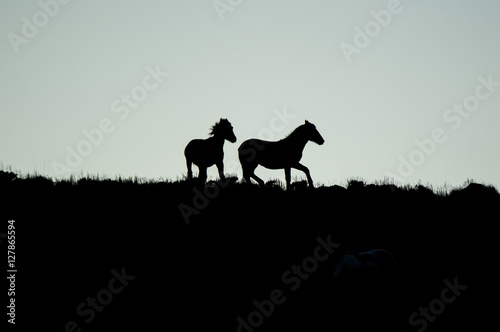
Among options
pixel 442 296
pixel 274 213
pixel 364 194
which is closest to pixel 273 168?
pixel 364 194

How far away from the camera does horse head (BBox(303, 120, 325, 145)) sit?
19000 mm

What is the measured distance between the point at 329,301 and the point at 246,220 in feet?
11.9

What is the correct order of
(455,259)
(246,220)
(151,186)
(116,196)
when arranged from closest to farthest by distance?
(455,259), (246,220), (116,196), (151,186)

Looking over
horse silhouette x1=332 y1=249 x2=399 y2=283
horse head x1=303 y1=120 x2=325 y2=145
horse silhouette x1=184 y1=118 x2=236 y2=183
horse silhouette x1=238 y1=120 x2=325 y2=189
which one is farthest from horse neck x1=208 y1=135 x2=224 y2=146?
horse silhouette x1=332 y1=249 x2=399 y2=283

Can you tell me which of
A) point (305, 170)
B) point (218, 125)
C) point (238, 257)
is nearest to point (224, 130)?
point (218, 125)

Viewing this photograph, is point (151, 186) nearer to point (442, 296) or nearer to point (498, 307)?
point (442, 296)

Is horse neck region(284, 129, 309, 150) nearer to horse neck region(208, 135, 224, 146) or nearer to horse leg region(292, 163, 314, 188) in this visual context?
horse leg region(292, 163, 314, 188)

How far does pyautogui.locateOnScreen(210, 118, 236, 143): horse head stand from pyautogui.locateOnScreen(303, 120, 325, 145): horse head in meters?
2.59

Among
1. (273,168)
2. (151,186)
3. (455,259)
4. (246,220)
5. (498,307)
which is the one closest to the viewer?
(498,307)

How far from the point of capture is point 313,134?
62.3ft

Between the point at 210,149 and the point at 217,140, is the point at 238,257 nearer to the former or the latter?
the point at 210,149

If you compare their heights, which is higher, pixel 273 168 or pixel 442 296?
pixel 273 168

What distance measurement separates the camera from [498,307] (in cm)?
980

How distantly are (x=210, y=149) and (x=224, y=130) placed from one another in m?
0.98
